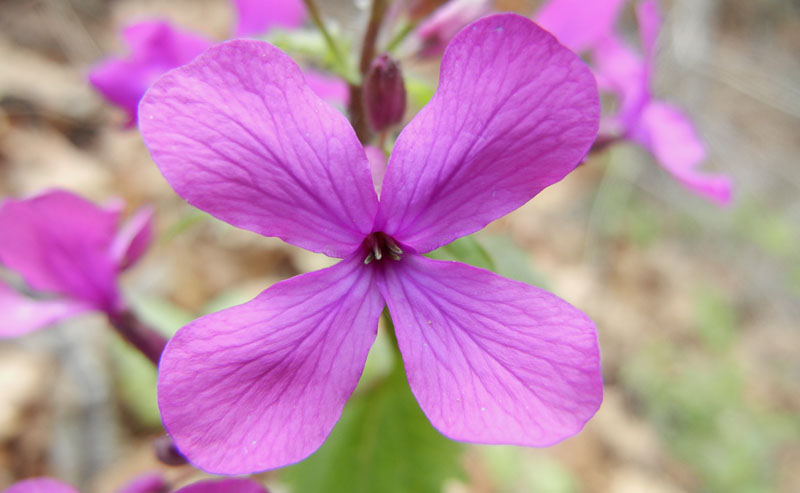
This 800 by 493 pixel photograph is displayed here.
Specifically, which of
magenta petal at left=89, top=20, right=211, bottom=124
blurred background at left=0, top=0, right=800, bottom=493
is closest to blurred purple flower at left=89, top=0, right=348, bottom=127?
magenta petal at left=89, top=20, right=211, bottom=124

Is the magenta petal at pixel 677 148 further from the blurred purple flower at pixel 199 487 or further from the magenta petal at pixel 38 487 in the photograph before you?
the magenta petal at pixel 38 487

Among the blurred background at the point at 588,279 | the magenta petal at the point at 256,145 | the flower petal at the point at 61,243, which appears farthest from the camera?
the blurred background at the point at 588,279

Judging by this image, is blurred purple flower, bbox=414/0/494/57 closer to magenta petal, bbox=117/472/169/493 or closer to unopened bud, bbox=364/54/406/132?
unopened bud, bbox=364/54/406/132

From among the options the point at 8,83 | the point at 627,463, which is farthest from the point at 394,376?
the point at 8,83

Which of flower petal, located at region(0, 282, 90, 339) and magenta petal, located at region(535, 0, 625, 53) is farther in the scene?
magenta petal, located at region(535, 0, 625, 53)

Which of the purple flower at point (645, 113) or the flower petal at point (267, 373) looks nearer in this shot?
the flower petal at point (267, 373)

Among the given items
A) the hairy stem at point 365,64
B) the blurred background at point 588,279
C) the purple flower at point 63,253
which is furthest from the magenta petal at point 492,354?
the blurred background at point 588,279
